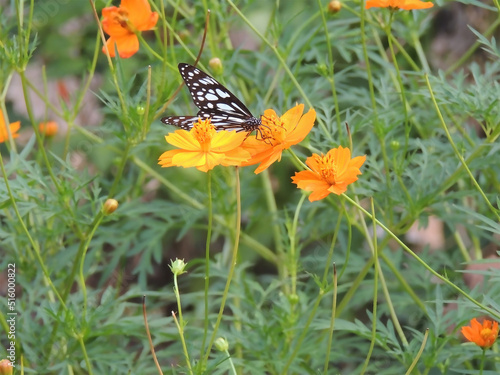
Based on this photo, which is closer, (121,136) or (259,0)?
(121,136)

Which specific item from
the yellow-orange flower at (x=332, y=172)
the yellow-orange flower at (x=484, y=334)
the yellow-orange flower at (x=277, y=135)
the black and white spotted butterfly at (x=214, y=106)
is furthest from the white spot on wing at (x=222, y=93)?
the yellow-orange flower at (x=484, y=334)

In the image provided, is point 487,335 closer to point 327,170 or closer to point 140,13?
point 327,170

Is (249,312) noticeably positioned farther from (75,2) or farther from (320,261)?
(75,2)

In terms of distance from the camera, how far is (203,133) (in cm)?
91

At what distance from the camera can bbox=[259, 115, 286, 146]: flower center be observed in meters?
0.93

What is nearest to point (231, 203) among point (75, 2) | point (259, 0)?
point (259, 0)

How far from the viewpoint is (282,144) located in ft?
3.02

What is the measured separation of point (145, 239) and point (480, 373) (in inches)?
32.7

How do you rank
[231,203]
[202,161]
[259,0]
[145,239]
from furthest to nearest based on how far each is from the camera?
1. [259,0]
2. [145,239]
3. [231,203]
4. [202,161]

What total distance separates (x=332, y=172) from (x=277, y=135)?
95 millimetres

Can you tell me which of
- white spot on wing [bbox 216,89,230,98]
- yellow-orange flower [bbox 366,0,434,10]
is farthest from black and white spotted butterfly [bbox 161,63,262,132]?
yellow-orange flower [bbox 366,0,434,10]

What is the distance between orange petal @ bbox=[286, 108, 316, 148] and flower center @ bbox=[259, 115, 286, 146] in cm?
1
